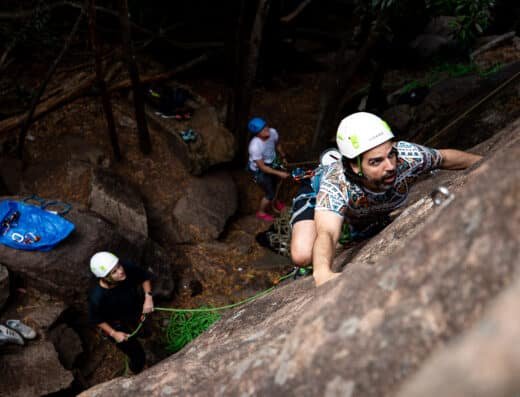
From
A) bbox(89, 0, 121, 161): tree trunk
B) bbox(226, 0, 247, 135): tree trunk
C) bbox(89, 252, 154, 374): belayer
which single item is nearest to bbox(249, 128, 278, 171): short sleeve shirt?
bbox(226, 0, 247, 135): tree trunk

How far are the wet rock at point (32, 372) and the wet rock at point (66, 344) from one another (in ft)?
0.57

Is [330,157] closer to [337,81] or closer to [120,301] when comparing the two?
[120,301]

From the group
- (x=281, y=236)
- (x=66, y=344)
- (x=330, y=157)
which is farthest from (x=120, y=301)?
(x=281, y=236)

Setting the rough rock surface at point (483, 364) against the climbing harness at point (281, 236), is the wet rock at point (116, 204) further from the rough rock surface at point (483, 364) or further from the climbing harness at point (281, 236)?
the rough rock surface at point (483, 364)

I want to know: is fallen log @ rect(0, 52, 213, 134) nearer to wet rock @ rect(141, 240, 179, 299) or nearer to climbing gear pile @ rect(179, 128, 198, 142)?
climbing gear pile @ rect(179, 128, 198, 142)

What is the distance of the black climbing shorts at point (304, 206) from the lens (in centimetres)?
374

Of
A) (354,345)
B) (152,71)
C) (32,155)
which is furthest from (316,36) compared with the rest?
(354,345)

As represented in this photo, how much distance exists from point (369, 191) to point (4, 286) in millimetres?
4674

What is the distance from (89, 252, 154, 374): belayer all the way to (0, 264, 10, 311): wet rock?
4.54 ft

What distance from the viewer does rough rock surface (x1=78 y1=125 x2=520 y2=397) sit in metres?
1.35

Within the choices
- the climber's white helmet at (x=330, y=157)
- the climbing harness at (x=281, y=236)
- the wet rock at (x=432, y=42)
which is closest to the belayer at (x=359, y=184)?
the climber's white helmet at (x=330, y=157)

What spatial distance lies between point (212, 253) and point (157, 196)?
153cm

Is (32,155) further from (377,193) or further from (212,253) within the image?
(377,193)

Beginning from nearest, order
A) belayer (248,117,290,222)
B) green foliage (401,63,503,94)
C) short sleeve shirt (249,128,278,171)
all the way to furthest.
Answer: belayer (248,117,290,222), short sleeve shirt (249,128,278,171), green foliage (401,63,503,94)
